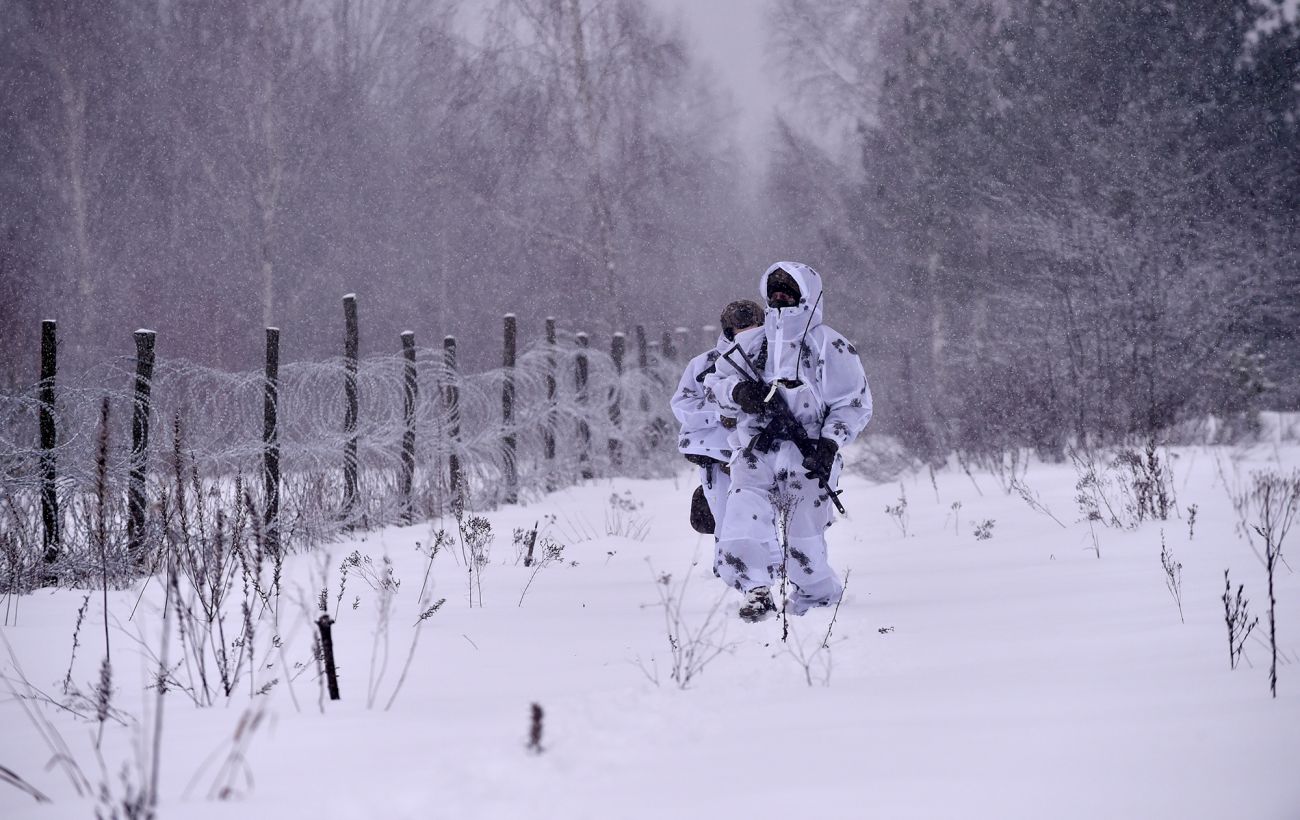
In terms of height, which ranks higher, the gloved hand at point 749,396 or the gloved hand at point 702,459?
the gloved hand at point 749,396

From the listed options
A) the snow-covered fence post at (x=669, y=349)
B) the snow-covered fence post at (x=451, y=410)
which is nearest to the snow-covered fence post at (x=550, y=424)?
the snow-covered fence post at (x=451, y=410)

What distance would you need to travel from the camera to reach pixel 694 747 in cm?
204

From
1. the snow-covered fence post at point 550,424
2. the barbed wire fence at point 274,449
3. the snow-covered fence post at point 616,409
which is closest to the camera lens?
the barbed wire fence at point 274,449

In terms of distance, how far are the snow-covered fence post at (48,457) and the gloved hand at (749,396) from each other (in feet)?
11.7

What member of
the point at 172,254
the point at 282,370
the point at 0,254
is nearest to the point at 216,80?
the point at 172,254

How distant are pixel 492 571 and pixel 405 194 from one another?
1889 centimetres

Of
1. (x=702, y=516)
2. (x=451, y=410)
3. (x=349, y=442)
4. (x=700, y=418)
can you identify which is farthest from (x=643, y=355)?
(x=700, y=418)

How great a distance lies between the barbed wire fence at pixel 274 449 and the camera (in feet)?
15.2

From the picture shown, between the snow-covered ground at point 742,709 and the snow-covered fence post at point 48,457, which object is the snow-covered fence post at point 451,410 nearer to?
the snow-covered fence post at point 48,457

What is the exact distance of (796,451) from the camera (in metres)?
3.94

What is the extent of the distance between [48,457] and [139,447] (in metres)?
0.48

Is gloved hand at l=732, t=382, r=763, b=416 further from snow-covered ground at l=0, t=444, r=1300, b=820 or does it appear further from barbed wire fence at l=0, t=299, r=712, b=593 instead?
barbed wire fence at l=0, t=299, r=712, b=593

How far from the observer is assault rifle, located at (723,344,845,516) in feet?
12.7

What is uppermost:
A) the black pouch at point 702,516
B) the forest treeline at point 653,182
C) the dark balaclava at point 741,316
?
the forest treeline at point 653,182
